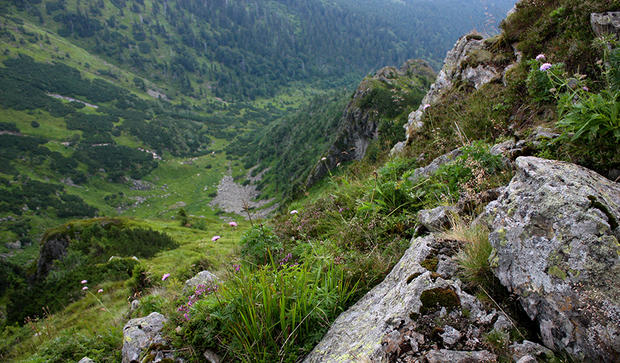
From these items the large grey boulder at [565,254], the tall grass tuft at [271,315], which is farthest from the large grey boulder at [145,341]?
the large grey boulder at [565,254]

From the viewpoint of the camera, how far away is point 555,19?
7.70 metres

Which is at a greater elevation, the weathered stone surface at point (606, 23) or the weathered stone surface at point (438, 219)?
the weathered stone surface at point (606, 23)

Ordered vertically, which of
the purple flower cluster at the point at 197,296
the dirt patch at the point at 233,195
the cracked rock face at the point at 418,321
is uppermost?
the cracked rock face at the point at 418,321

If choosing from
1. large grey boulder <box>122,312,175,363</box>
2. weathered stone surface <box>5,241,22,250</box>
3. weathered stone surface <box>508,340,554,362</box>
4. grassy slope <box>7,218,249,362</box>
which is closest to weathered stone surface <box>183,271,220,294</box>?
grassy slope <box>7,218,249,362</box>

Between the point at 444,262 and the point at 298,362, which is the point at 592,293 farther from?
the point at 298,362

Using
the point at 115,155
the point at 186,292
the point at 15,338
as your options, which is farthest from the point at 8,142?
the point at 186,292

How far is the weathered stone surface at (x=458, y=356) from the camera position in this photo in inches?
95.7

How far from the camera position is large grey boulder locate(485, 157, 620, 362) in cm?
228

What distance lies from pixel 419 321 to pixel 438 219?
68.1 inches

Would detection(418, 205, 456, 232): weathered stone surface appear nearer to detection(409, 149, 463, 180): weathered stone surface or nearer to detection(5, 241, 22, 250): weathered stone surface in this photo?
detection(409, 149, 463, 180): weathered stone surface

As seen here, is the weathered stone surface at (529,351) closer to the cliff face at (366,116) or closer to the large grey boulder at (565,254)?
the large grey boulder at (565,254)

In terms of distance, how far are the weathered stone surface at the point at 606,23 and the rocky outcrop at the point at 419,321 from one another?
631 cm

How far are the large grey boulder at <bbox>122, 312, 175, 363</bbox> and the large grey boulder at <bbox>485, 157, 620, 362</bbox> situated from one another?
4.44 m

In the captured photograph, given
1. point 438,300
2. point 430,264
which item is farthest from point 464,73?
point 438,300
